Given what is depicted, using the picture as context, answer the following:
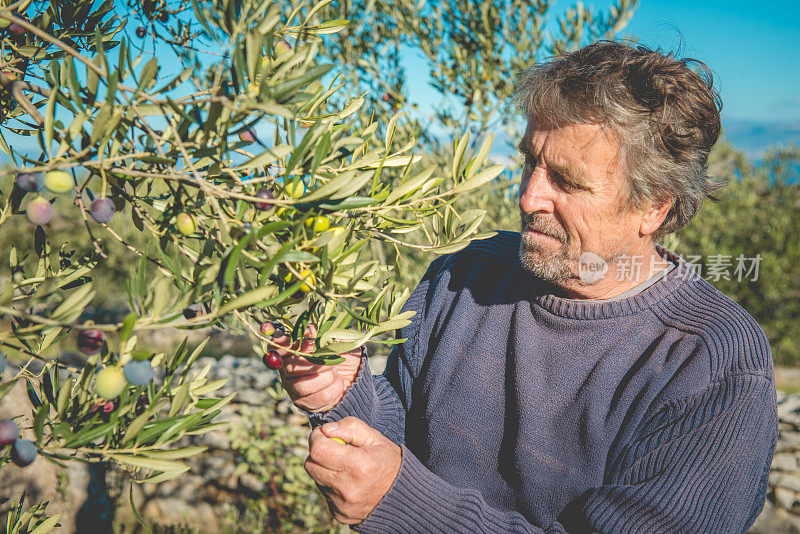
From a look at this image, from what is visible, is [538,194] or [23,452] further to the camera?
[538,194]

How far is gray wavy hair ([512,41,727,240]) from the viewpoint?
6.07 feet

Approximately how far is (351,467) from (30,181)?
992 mm

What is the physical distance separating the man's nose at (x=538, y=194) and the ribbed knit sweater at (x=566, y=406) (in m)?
0.35

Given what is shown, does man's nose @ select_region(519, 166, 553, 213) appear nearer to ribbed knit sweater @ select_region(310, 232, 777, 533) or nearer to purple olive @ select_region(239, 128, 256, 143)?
ribbed knit sweater @ select_region(310, 232, 777, 533)

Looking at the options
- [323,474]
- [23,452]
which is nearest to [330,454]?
[323,474]

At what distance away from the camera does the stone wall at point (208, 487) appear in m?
2.97

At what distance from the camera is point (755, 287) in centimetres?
758

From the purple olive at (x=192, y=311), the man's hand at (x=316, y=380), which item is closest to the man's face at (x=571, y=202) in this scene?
the man's hand at (x=316, y=380)

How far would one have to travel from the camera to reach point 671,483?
4.71 feet

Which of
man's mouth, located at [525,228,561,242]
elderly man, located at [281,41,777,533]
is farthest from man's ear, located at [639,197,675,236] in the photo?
man's mouth, located at [525,228,561,242]

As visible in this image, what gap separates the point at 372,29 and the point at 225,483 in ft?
13.2

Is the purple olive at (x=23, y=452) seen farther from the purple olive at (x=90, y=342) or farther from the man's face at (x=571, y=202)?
the man's face at (x=571, y=202)

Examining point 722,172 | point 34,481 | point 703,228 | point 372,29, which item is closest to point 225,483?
point 34,481

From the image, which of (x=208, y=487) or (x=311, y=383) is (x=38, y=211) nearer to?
(x=311, y=383)
